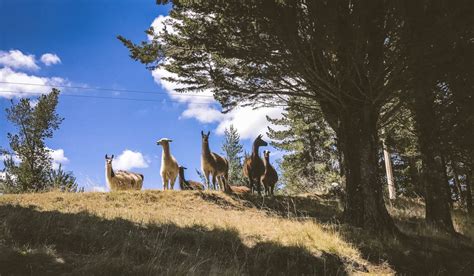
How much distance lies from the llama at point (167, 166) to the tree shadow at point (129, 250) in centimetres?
802

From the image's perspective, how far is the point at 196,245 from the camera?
7090 mm

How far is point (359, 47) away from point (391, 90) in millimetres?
1513

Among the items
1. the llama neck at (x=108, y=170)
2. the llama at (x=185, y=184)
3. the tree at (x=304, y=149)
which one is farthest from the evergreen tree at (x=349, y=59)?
the tree at (x=304, y=149)

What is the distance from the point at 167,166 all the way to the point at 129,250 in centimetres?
1008

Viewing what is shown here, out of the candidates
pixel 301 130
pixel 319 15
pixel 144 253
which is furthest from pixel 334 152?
pixel 144 253

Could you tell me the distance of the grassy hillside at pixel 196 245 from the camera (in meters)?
5.38

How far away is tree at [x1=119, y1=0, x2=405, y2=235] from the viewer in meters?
8.10

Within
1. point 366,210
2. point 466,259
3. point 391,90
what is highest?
point 391,90

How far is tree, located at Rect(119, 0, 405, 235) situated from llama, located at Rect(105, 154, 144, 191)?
275 inches

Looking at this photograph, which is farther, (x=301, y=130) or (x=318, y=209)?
(x=301, y=130)

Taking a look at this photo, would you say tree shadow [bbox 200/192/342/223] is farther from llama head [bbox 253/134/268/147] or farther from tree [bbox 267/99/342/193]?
tree [bbox 267/99/342/193]

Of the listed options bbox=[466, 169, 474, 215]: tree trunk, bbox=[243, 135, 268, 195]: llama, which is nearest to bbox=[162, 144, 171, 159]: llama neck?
bbox=[243, 135, 268, 195]: llama

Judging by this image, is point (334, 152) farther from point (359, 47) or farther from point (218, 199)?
point (359, 47)

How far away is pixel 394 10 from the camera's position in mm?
8547
